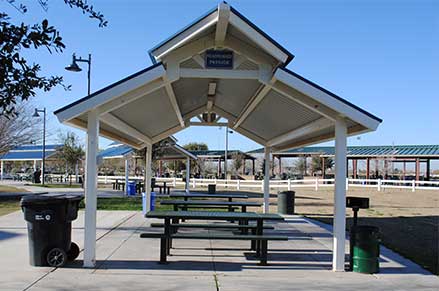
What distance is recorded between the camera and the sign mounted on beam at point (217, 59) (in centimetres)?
848

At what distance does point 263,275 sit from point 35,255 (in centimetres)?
364

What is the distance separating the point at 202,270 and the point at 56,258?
7.63ft

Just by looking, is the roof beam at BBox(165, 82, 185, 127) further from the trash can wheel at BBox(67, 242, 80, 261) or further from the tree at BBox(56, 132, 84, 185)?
the tree at BBox(56, 132, 84, 185)

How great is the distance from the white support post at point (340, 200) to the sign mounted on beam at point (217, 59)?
2.11 metres

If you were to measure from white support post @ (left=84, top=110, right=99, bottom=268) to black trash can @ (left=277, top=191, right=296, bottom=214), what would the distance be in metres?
11.0

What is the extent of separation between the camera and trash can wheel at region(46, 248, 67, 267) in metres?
8.00

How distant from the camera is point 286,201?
1848 centimetres

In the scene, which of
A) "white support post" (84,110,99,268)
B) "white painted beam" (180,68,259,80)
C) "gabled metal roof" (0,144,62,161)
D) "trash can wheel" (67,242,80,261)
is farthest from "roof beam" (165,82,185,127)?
"gabled metal roof" (0,144,62,161)

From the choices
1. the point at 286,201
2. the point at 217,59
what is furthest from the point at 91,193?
the point at 286,201

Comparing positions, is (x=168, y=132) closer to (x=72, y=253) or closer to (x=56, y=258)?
(x=72, y=253)

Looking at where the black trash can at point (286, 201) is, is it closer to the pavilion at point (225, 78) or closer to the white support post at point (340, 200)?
the pavilion at point (225, 78)

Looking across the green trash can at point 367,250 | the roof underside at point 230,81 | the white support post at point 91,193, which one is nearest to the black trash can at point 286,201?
the roof underside at point 230,81

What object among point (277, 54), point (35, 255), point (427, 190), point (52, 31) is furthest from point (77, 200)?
point (427, 190)

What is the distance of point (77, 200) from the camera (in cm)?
866
